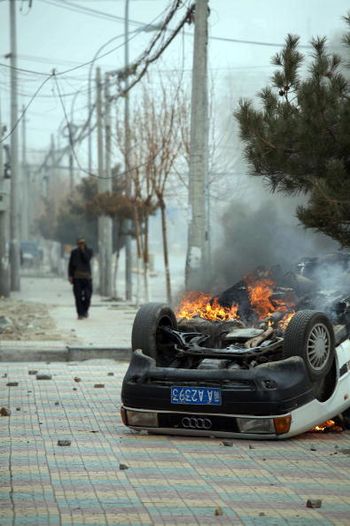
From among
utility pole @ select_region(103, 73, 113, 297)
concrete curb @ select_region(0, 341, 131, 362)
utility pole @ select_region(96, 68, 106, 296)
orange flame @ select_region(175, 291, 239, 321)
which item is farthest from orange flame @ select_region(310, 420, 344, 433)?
utility pole @ select_region(96, 68, 106, 296)

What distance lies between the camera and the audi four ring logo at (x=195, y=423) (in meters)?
8.75

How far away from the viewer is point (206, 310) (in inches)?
415

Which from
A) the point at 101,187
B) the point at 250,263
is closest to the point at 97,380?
the point at 250,263

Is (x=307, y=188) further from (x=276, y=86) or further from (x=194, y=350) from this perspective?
(x=194, y=350)

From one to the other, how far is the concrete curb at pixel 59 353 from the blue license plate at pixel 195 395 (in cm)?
715

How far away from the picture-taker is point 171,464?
796 centimetres

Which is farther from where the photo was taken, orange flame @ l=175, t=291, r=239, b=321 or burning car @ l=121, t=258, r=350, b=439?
orange flame @ l=175, t=291, r=239, b=321

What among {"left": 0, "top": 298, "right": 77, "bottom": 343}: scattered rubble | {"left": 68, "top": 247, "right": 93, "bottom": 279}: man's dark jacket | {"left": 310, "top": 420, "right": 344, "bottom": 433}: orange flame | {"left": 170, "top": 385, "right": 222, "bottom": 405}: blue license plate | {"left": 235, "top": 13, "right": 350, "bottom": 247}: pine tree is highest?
{"left": 235, "top": 13, "right": 350, "bottom": 247}: pine tree

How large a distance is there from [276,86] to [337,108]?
87 cm

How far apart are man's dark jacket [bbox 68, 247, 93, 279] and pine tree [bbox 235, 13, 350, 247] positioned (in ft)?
40.0

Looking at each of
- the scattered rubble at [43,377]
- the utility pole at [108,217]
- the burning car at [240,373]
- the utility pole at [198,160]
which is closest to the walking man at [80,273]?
the utility pole at [198,160]

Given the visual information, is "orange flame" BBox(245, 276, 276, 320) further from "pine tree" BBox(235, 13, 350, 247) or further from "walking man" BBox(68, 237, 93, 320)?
"walking man" BBox(68, 237, 93, 320)

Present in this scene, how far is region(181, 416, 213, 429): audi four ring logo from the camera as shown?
28.7 feet

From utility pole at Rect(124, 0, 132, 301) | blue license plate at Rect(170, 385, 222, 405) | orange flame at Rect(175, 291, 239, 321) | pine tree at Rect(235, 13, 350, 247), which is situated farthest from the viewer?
utility pole at Rect(124, 0, 132, 301)
